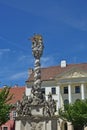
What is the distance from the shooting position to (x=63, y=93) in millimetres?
53219

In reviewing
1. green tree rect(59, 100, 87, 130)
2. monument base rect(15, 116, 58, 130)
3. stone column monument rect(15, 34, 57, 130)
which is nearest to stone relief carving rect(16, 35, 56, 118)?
stone column monument rect(15, 34, 57, 130)

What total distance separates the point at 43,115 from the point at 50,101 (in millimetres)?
1191

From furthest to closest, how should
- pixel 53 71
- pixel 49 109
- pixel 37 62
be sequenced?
pixel 53 71 → pixel 37 62 → pixel 49 109

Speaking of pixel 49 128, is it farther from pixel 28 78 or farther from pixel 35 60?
pixel 28 78

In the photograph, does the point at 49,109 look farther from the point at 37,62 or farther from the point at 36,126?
the point at 37,62

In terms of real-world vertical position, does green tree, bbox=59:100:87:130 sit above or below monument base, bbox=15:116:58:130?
above

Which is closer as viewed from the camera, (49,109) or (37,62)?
(49,109)

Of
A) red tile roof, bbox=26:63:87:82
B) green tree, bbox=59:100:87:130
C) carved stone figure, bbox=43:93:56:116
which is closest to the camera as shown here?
carved stone figure, bbox=43:93:56:116

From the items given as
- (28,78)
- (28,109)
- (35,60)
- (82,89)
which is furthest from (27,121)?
(28,78)

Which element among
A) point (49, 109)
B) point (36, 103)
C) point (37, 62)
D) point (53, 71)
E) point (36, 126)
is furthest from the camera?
point (53, 71)

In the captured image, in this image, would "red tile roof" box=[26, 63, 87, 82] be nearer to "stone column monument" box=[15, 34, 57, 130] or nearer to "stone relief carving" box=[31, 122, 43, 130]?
"stone column monument" box=[15, 34, 57, 130]

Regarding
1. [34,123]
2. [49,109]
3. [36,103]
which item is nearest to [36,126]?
[34,123]

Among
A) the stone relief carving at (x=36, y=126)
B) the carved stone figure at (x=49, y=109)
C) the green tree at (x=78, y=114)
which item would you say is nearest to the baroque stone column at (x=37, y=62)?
the carved stone figure at (x=49, y=109)

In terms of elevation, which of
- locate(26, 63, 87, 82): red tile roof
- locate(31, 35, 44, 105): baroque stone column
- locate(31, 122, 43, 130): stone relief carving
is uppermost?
locate(26, 63, 87, 82): red tile roof
